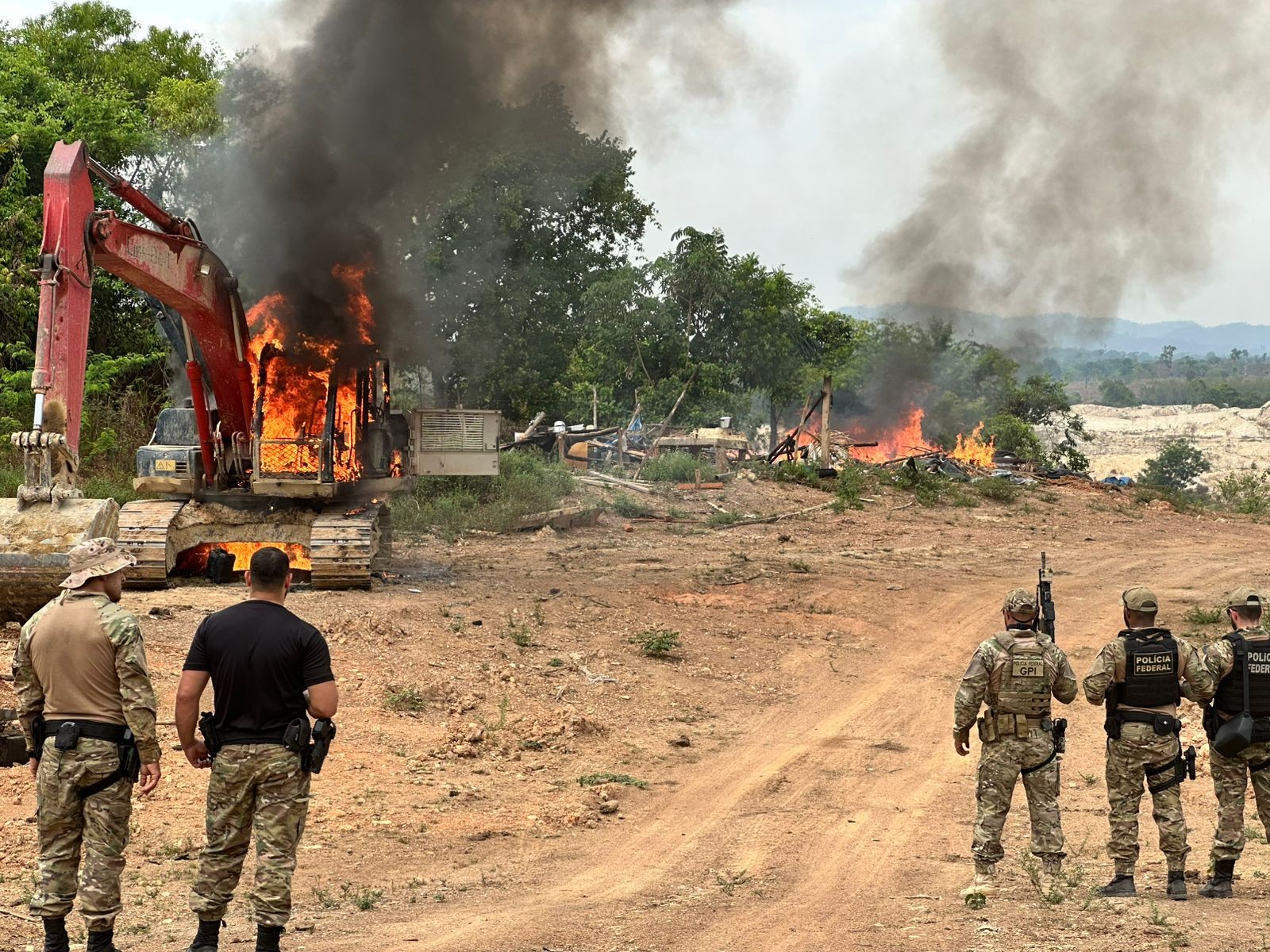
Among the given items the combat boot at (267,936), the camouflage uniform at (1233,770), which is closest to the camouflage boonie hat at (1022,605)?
the camouflage uniform at (1233,770)

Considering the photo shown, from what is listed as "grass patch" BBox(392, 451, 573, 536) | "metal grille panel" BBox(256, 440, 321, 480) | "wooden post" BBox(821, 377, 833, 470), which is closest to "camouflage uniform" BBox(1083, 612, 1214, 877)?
"metal grille panel" BBox(256, 440, 321, 480)

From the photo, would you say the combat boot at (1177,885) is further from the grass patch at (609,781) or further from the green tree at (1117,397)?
the green tree at (1117,397)

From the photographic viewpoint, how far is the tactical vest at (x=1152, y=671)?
816cm

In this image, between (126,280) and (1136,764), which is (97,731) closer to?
(1136,764)

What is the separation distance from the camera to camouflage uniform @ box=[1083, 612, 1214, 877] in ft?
26.6

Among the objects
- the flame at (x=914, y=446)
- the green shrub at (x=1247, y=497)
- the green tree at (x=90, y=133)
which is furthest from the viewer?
the flame at (x=914, y=446)

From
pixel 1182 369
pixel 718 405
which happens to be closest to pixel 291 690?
pixel 718 405

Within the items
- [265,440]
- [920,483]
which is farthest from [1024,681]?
[920,483]

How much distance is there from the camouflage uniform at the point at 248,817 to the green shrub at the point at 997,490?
29.2 metres

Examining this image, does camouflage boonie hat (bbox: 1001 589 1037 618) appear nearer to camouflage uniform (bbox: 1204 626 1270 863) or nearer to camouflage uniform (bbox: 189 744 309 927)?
camouflage uniform (bbox: 1204 626 1270 863)

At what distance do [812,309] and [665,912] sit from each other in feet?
141

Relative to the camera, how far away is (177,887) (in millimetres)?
7844

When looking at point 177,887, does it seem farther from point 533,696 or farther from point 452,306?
point 452,306

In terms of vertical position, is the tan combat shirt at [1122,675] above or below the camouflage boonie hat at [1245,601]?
below
